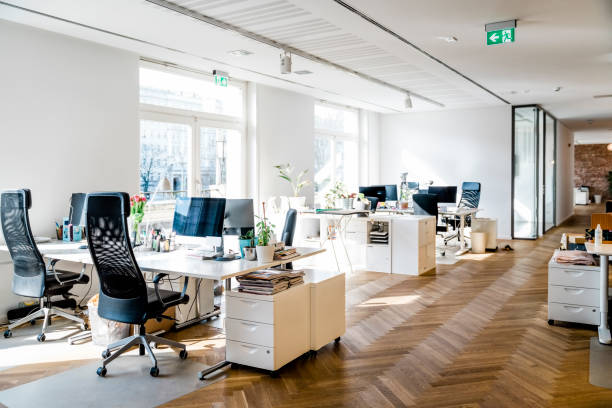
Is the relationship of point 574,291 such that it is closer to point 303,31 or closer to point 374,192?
point 303,31

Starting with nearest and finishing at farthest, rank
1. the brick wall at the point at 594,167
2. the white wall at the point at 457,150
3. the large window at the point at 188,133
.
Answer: the large window at the point at 188,133
the white wall at the point at 457,150
the brick wall at the point at 594,167

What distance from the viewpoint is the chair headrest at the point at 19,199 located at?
416cm

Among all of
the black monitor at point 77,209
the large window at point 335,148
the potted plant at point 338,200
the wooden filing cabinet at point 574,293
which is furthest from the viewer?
the large window at point 335,148

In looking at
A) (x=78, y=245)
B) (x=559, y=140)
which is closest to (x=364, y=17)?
(x=78, y=245)

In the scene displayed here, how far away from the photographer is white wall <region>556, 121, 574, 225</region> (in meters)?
14.1

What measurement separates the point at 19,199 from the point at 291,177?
5504 millimetres

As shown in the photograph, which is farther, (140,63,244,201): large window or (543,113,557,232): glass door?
(543,113,557,232): glass door

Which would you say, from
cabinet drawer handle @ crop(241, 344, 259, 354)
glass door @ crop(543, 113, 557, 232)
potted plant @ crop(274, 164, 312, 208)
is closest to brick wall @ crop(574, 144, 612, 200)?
glass door @ crop(543, 113, 557, 232)

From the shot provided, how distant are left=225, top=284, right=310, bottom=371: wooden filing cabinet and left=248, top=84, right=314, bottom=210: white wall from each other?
4993 millimetres

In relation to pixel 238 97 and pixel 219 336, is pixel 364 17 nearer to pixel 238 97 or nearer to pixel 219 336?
pixel 219 336

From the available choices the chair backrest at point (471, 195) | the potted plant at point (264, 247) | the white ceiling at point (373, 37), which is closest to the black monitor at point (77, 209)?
the white ceiling at point (373, 37)

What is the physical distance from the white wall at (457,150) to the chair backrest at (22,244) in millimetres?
Answer: 9399

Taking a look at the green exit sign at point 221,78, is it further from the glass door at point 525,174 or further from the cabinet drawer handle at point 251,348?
the glass door at point 525,174

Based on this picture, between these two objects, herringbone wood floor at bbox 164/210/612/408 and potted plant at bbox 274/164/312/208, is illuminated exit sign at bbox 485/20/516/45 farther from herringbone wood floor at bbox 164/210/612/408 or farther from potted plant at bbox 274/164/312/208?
potted plant at bbox 274/164/312/208
